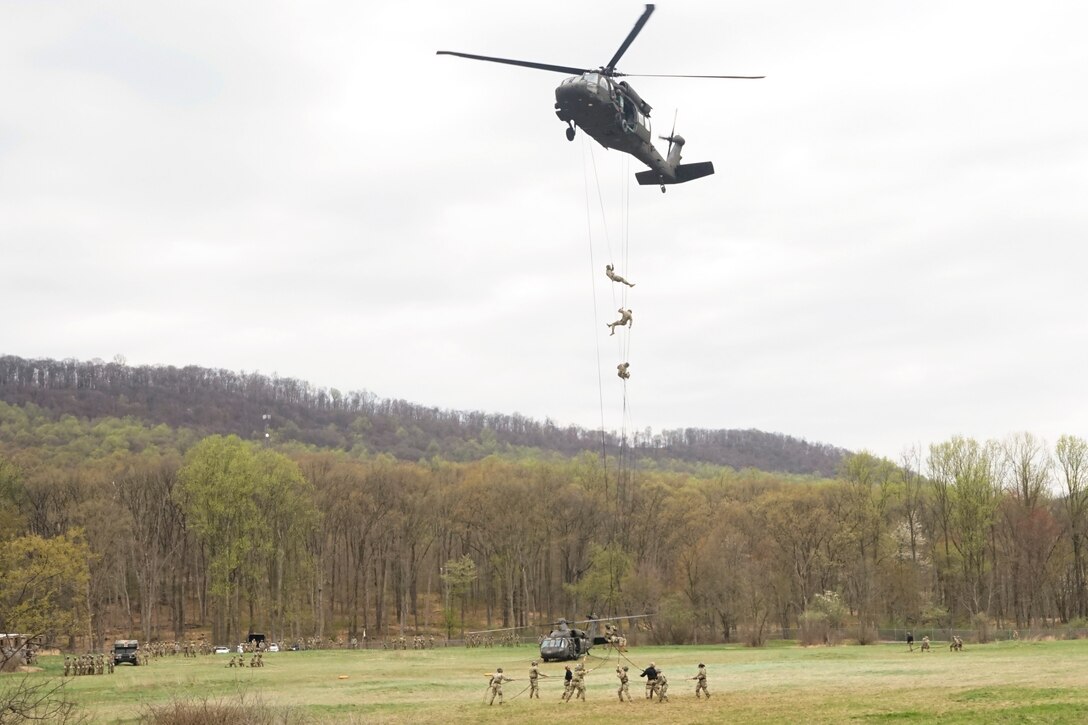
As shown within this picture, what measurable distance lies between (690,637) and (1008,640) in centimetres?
1883

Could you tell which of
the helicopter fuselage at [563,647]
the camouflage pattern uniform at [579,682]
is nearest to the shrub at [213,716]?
the camouflage pattern uniform at [579,682]

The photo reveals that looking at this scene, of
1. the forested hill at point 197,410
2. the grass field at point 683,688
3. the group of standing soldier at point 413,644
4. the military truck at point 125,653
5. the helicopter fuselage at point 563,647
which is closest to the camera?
the grass field at point 683,688

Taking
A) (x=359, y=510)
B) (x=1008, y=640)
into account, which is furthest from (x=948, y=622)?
(x=359, y=510)

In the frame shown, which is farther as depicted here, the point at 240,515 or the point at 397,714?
the point at 240,515

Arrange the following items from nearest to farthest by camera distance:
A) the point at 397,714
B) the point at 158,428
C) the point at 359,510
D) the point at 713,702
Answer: the point at 397,714 < the point at 713,702 < the point at 359,510 < the point at 158,428

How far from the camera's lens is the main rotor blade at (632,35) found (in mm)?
24966

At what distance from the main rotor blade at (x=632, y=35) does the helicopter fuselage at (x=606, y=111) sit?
0.43m

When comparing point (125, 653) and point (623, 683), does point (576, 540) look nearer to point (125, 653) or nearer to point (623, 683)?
point (125, 653)

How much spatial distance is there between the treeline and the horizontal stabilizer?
35.7 metres

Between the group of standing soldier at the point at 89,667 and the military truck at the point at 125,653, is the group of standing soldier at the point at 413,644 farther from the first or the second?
the group of standing soldier at the point at 89,667

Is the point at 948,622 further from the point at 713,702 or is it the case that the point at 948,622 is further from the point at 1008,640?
the point at 713,702

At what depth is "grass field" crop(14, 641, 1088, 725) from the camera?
24766 mm

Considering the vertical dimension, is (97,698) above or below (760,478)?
below

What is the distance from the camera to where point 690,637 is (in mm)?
66750
